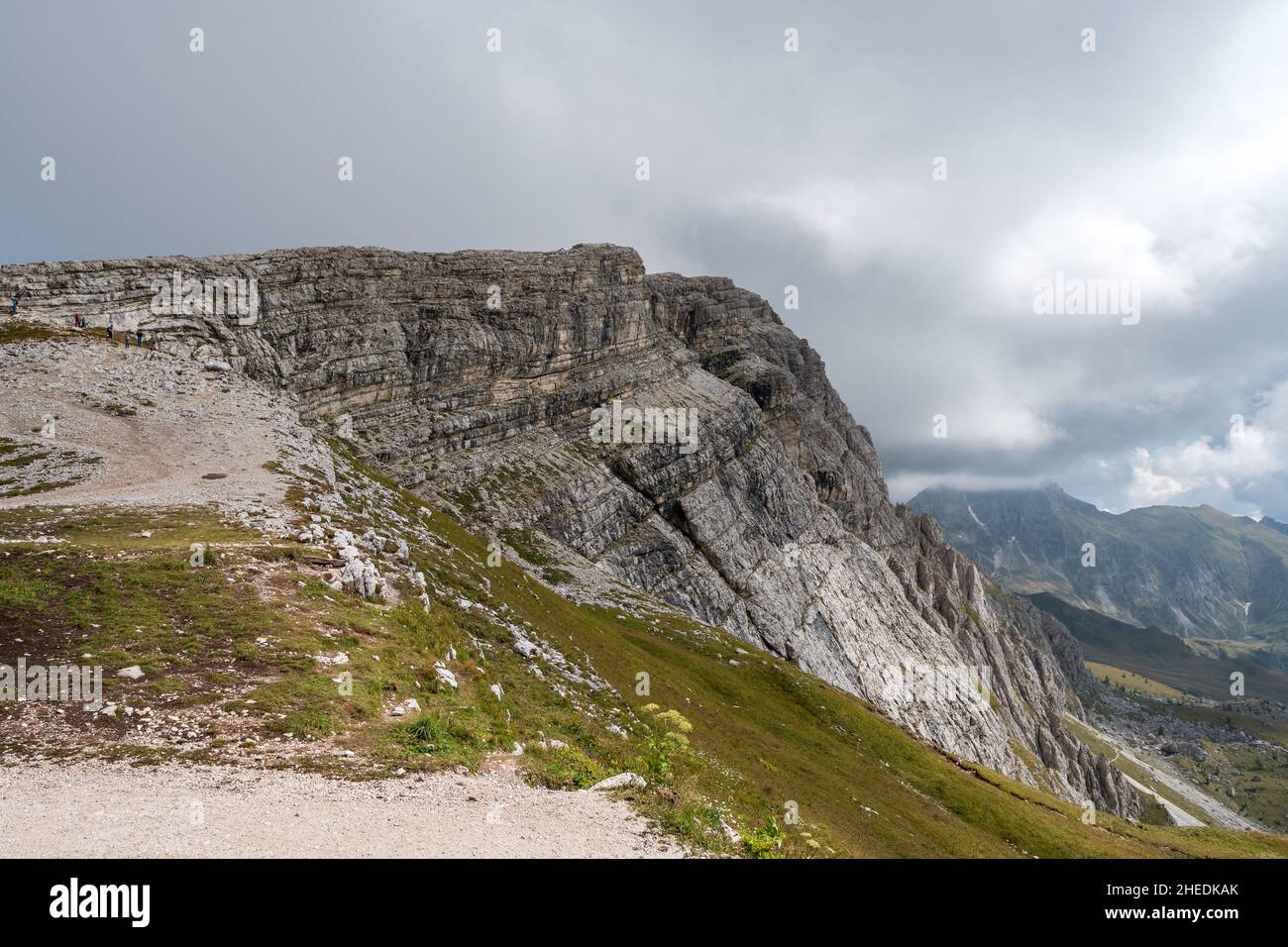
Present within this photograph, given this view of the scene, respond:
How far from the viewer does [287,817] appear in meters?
11.0

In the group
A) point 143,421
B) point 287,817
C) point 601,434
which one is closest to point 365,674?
point 287,817

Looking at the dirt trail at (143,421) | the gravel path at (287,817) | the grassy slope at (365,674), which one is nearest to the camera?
the gravel path at (287,817)

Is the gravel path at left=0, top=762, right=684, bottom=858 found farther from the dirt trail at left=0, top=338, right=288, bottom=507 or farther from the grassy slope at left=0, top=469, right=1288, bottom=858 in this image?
the dirt trail at left=0, top=338, right=288, bottom=507

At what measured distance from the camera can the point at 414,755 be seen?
1424 cm

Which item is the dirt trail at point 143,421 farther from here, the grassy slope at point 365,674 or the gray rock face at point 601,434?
the gray rock face at point 601,434

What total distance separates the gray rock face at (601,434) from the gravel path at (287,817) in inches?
2674

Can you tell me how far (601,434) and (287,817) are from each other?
104 meters

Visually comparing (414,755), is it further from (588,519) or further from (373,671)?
(588,519)

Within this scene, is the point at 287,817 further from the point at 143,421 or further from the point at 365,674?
the point at 143,421

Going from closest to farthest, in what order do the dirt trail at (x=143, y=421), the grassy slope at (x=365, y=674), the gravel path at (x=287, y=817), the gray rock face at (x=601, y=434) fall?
the gravel path at (x=287, y=817) → the grassy slope at (x=365, y=674) → the dirt trail at (x=143, y=421) → the gray rock face at (x=601, y=434)

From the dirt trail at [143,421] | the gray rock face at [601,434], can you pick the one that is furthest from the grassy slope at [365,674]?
the gray rock face at [601,434]

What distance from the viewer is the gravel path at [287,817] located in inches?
391
